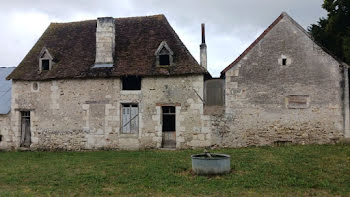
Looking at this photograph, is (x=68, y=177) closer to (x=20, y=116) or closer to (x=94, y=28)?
(x=20, y=116)

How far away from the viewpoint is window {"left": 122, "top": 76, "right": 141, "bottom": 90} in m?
15.1

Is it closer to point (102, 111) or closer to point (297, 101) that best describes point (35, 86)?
point (102, 111)

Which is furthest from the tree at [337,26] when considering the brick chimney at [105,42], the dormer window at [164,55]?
the brick chimney at [105,42]

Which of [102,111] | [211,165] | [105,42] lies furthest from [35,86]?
[211,165]

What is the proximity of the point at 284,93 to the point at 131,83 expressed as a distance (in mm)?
6893

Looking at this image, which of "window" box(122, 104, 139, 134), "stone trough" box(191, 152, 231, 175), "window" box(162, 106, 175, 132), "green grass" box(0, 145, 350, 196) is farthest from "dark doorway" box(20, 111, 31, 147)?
"stone trough" box(191, 152, 231, 175)

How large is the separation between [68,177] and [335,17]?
572 inches

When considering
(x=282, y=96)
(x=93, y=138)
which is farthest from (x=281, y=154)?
(x=93, y=138)

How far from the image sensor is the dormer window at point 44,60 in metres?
15.9

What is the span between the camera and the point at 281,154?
36.7ft

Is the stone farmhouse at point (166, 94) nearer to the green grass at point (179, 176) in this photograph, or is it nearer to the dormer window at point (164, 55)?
the dormer window at point (164, 55)

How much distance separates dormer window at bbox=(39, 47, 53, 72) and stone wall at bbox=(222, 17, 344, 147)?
28.7ft

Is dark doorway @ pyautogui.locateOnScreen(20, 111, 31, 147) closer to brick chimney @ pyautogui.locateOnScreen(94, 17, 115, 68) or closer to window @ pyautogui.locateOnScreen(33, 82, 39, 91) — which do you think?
window @ pyautogui.locateOnScreen(33, 82, 39, 91)

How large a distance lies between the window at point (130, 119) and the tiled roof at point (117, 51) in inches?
62.8
